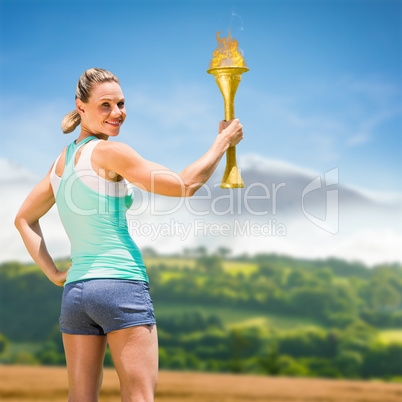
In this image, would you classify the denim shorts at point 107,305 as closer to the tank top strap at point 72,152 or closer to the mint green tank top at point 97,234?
the mint green tank top at point 97,234

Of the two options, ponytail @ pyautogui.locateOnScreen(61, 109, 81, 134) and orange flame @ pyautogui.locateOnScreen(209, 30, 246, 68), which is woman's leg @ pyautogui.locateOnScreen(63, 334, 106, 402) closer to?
ponytail @ pyautogui.locateOnScreen(61, 109, 81, 134)

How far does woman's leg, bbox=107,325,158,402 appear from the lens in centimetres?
179

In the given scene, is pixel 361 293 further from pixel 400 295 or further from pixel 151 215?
pixel 151 215

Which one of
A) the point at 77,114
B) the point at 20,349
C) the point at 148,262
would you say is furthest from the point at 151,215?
the point at 77,114

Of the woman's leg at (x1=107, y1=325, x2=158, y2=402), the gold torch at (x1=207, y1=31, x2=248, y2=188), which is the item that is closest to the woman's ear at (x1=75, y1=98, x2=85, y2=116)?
the gold torch at (x1=207, y1=31, x2=248, y2=188)

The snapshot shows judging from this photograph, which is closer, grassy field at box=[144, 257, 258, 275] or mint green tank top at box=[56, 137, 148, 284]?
mint green tank top at box=[56, 137, 148, 284]

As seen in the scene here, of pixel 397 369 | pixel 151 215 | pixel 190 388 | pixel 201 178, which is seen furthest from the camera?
pixel 397 369

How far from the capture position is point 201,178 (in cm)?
184

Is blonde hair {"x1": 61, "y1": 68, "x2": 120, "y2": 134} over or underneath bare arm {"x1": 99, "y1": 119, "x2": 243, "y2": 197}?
over

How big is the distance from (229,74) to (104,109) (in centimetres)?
49

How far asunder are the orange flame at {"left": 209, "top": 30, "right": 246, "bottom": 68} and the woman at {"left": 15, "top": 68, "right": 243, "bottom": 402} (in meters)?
0.28

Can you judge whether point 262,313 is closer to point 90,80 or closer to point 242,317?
point 242,317

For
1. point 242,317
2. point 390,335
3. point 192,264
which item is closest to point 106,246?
point 192,264

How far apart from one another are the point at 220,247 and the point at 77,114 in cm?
618
